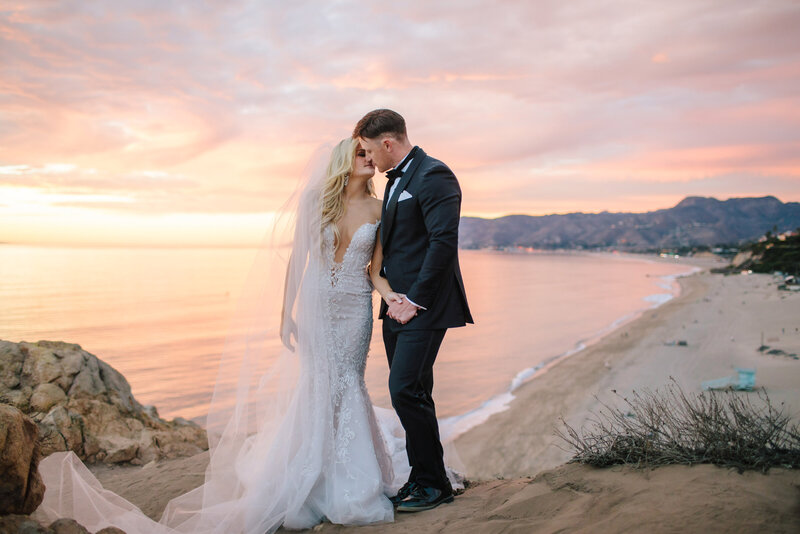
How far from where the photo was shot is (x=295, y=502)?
366 centimetres

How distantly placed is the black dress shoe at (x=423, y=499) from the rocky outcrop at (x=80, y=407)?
3.58m

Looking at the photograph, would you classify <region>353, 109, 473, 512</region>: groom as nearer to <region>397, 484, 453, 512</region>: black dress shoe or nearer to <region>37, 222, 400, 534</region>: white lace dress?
<region>397, 484, 453, 512</region>: black dress shoe

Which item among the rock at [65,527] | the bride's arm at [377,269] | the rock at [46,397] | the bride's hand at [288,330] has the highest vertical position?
the bride's arm at [377,269]

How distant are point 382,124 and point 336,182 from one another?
1.92ft

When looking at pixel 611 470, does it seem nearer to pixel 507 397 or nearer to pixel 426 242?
pixel 426 242

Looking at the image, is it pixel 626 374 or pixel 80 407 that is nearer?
pixel 80 407

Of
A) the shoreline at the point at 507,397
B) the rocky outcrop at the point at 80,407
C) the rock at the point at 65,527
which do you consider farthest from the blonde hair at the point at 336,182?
the rocky outcrop at the point at 80,407

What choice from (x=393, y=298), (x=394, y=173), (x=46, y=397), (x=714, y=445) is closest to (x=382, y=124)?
(x=394, y=173)

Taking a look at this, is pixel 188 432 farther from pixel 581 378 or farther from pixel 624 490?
pixel 581 378

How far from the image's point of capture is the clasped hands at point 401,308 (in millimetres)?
3754

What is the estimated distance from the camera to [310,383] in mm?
4070

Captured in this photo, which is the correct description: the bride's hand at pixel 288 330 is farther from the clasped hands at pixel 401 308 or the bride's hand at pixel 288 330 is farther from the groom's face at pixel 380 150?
the groom's face at pixel 380 150

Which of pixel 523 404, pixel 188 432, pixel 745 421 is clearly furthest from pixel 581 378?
pixel 745 421

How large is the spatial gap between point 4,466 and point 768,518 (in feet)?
12.2
